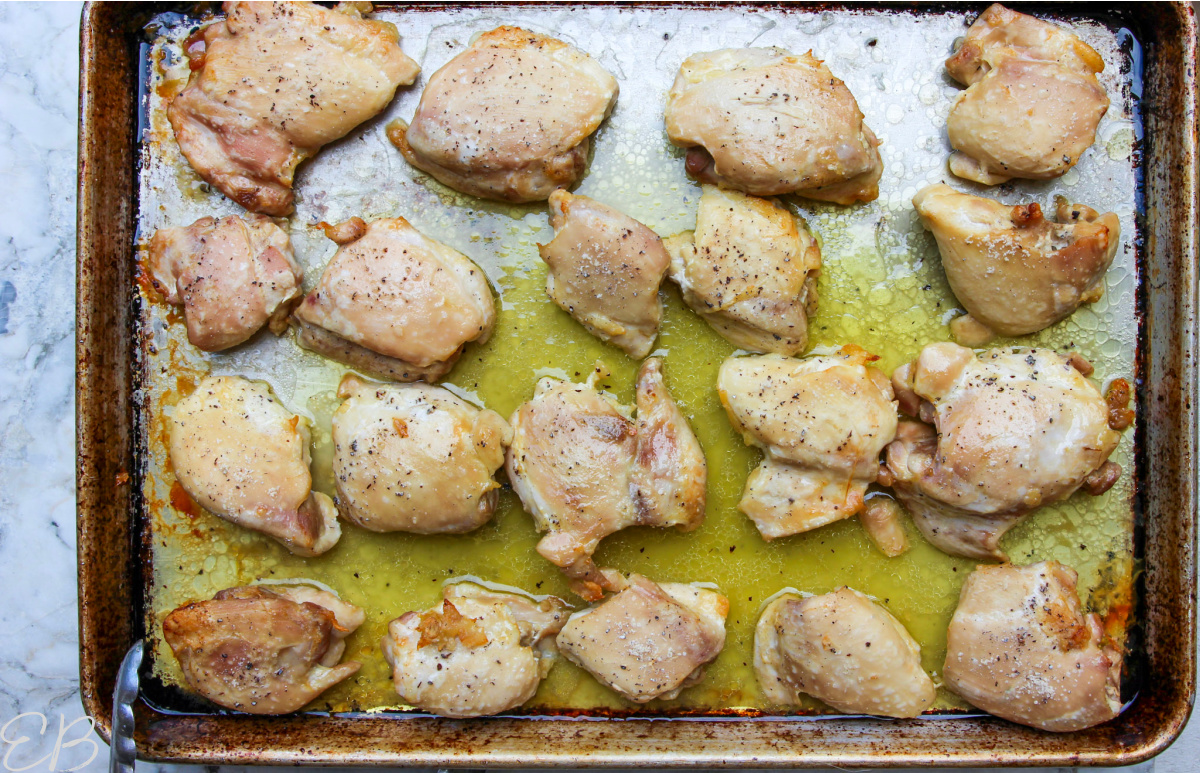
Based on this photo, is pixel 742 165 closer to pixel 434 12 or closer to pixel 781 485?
pixel 781 485

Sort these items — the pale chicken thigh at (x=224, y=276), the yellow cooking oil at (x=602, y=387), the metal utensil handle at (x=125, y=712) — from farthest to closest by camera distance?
the yellow cooking oil at (x=602, y=387)
the pale chicken thigh at (x=224, y=276)
the metal utensil handle at (x=125, y=712)

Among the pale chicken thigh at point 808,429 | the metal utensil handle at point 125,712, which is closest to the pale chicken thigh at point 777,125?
the pale chicken thigh at point 808,429

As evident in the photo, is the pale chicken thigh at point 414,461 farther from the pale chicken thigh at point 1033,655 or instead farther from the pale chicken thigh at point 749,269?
the pale chicken thigh at point 1033,655

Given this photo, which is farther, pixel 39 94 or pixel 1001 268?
pixel 39 94

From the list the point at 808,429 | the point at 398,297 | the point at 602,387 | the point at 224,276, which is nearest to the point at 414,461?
the point at 398,297

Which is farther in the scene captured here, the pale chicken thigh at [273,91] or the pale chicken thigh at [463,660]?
the pale chicken thigh at [273,91]

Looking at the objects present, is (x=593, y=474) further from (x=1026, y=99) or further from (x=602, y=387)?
(x=1026, y=99)

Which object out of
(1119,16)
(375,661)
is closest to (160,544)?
(375,661)
